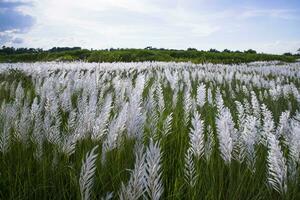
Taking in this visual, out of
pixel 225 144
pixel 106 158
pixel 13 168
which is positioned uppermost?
pixel 225 144

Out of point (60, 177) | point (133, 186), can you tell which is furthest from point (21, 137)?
point (133, 186)

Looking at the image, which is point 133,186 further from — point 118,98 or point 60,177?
point 118,98

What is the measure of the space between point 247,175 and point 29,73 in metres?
7.08

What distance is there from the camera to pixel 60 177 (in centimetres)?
191

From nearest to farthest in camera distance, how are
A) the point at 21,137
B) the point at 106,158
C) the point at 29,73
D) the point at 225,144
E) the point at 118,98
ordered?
the point at 225,144 → the point at 106,158 → the point at 21,137 → the point at 118,98 → the point at 29,73

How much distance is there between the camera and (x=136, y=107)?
197 cm

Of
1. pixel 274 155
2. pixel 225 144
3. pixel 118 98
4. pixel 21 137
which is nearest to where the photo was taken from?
pixel 274 155

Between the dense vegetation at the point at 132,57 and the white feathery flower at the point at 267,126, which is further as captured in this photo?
the dense vegetation at the point at 132,57

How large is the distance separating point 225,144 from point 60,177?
Result: 0.87m

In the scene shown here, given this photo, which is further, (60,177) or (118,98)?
(118,98)

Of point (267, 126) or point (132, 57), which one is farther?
point (132, 57)

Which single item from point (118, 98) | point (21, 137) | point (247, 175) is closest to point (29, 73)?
point (118, 98)

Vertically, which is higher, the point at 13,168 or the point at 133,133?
the point at 133,133

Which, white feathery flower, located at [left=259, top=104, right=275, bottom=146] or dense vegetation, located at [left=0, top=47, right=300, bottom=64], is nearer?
white feathery flower, located at [left=259, top=104, right=275, bottom=146]
